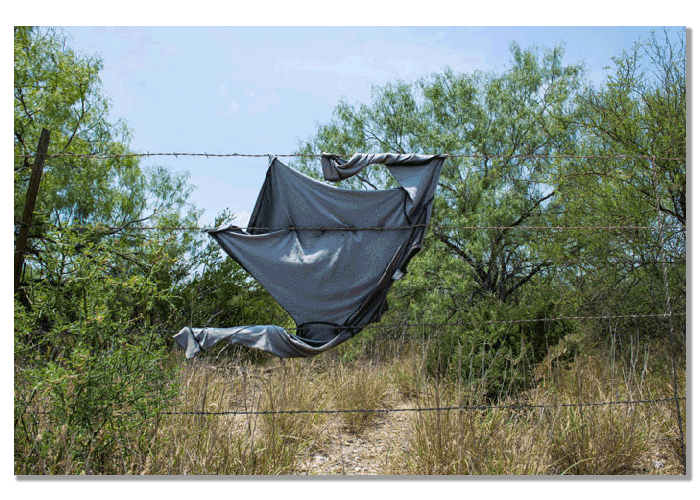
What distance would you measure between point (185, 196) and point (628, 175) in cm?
618

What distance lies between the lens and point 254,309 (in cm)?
533

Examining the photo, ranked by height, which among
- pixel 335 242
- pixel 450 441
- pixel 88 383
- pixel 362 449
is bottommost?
pixel 362 449

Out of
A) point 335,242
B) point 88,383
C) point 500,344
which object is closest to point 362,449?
point 500,344

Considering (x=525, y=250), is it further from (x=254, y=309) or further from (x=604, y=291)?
(x=254, y=309)

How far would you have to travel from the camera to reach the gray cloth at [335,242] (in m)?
2.66

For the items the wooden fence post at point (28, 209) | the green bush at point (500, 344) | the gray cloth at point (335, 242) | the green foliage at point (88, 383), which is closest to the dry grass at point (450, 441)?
the green foliage at point (88, 383)

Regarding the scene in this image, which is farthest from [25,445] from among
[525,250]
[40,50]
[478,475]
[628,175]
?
[40,50]

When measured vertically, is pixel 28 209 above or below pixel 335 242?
above

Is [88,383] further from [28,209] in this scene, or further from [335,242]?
[335,242]

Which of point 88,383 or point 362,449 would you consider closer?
point 88,383

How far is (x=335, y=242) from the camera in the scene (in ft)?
8.86

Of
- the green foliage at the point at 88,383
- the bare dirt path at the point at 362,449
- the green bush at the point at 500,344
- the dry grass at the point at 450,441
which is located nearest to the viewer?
the green foliage at the point at 88,383

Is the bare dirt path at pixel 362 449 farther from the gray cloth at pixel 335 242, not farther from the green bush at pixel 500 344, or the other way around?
the gray cloth at pixel 335 242

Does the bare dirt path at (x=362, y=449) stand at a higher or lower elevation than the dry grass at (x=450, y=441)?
lower
